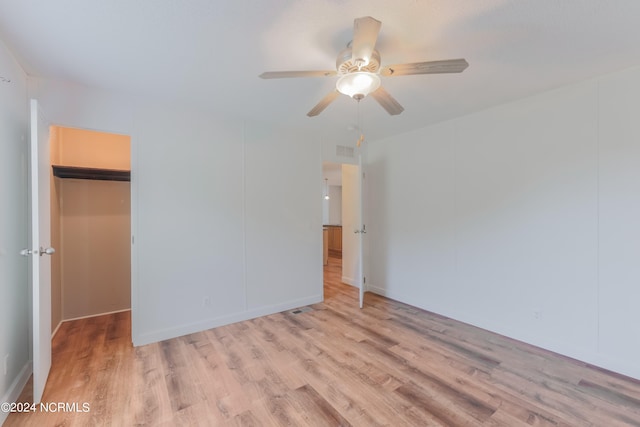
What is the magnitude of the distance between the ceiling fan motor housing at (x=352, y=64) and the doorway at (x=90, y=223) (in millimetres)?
3125

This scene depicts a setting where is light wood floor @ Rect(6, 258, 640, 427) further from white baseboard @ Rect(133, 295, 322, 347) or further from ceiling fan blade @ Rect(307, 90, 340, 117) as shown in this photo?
ceiling fan blade @ Rect(307, 90, 340, 117)

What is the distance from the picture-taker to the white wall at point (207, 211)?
2.86 m

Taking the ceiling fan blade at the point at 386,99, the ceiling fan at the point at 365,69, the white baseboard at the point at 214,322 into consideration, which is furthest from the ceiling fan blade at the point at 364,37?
the white baseboard at the point at 214,322

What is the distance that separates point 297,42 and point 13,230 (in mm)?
2489

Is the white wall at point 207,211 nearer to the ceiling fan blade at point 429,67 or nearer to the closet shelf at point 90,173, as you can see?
the closet shelf at point 90,173

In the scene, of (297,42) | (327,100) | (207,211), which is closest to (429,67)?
(327,100)

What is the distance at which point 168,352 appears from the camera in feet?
8.90

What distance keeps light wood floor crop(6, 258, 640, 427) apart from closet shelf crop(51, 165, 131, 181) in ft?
5.91

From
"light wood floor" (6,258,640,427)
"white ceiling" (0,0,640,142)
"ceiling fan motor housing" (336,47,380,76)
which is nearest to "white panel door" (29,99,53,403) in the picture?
"light wood floor" (6,258,640,427)

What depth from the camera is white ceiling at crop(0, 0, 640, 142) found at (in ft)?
5.22

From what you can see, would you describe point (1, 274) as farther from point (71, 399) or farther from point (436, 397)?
point (436, 397)

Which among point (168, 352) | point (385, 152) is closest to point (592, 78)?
point (385, 152)

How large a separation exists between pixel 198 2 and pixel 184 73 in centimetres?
92

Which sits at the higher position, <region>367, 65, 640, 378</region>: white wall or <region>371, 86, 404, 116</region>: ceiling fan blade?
<region>371, 86, 404, 116</region>: ceiling fan blade
